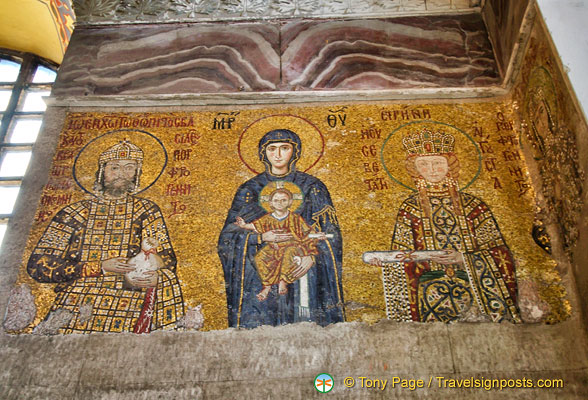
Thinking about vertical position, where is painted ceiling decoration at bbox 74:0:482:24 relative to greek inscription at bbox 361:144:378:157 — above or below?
above

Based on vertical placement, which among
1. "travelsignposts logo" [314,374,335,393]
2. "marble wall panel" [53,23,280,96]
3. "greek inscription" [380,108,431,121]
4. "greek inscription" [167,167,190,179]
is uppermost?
"marble wall panel" [53,23,280,96]

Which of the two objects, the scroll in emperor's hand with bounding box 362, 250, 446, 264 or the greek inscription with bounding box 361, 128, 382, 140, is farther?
the greek inscription with bounding box 361, 128, 382, 140

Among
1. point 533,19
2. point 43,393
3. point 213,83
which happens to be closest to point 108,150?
point 213,83

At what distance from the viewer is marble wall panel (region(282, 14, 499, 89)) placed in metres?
5.72

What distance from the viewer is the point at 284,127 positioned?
5434 mm

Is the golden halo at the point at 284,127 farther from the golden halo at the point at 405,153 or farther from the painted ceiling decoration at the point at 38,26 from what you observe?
the painted ceiling decoration at the point at 38,26

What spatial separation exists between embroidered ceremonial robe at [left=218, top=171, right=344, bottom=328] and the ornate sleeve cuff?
0.93 m

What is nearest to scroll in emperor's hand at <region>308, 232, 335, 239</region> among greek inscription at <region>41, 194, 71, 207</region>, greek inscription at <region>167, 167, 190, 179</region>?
greek inscription at <region>167, 167, 190, 179</region>

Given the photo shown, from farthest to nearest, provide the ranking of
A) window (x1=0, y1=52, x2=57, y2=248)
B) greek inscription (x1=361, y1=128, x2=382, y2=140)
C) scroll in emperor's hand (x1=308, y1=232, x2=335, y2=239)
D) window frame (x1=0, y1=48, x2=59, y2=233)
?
1. window frame (x1=0, y1=48, x2=59, y2=233)
2. window (x1=0, y1=52, x2=57, y2=248)
3. greek inscription (x1=361, y1=128, x2=382, y2=140)
4. scroll in emperor's hand (x1=308, y1=232, x2=335, y2=239)

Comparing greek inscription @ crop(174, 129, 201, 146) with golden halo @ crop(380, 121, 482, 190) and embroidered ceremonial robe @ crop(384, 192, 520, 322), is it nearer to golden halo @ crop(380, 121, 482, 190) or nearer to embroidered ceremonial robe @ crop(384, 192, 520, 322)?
golden halo @ crop(380, 121, 482, 190)

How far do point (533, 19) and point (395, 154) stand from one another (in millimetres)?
1604

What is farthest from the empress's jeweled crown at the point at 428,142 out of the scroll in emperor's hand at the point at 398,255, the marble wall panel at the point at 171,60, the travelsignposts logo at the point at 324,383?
the travelsignposts logo at the point at 324,383

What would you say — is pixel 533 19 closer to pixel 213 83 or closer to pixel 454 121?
pixel 454 121

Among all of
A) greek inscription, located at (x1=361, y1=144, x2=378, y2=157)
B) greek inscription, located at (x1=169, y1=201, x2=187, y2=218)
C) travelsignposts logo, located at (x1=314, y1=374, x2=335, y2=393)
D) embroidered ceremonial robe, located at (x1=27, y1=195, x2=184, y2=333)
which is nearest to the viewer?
travelsignposts logo, located at (x1=314, y1=374, x2=335, y2=393)
